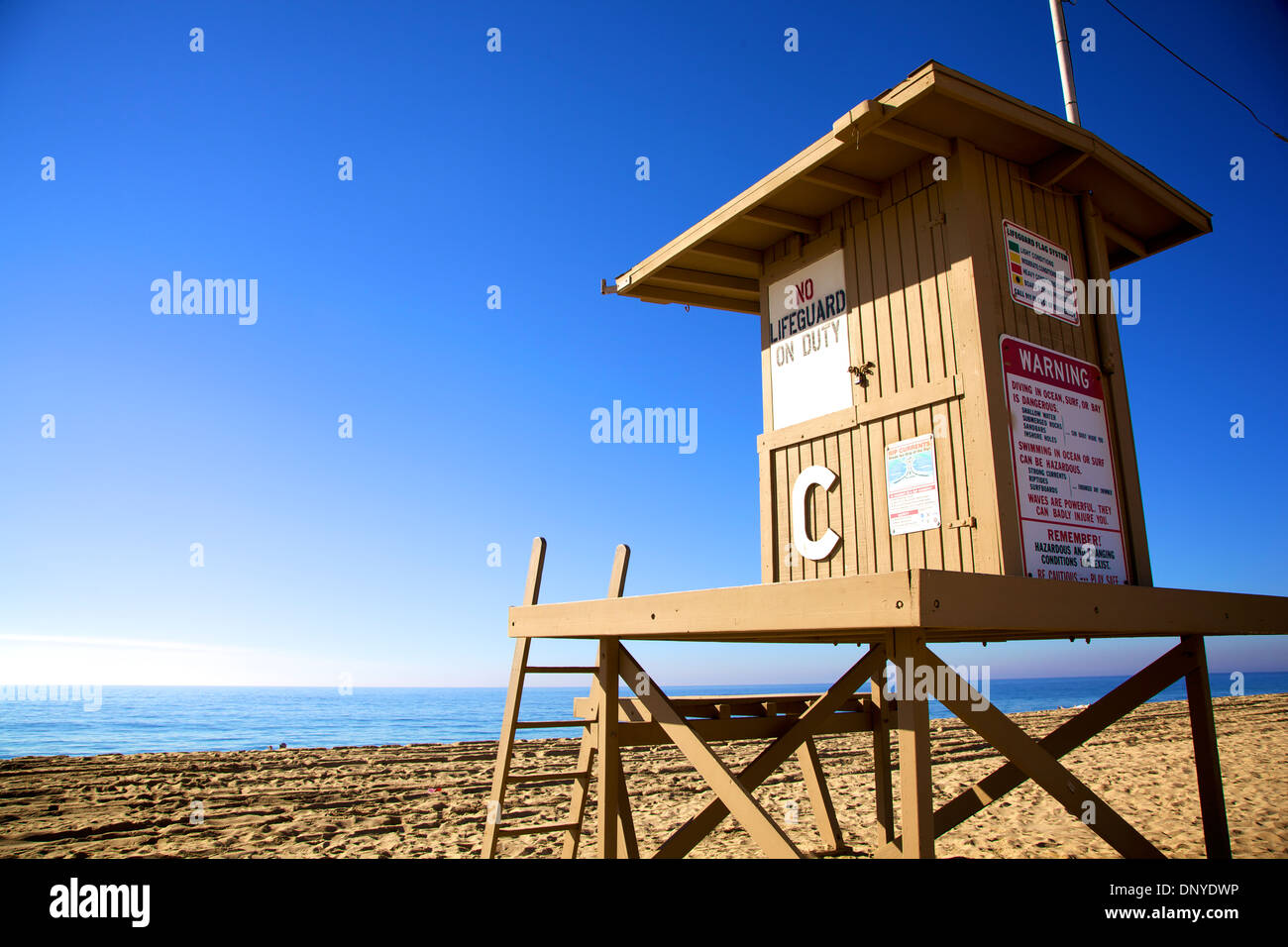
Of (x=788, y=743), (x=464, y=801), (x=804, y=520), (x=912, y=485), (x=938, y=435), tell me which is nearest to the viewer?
(x=938, y=435)

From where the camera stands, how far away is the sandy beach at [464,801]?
912cm

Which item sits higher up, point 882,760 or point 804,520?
point 804,520

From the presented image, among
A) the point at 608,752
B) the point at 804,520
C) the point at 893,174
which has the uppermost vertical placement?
the point at 893,174

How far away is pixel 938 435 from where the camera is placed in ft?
15.2

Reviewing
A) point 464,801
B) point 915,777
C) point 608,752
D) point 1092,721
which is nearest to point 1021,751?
point 915,777

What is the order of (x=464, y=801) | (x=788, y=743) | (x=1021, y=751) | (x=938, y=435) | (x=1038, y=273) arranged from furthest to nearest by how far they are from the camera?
(x=464, y=801), (x=1038, y=273), (x=788, y=743), (x=938, y=435), (x=1021, y=751)

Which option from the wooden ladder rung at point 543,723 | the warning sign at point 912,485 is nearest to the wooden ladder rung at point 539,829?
the wooden ladder rung at point 543,723

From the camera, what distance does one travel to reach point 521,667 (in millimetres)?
6094

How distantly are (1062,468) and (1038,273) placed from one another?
4.56 feet

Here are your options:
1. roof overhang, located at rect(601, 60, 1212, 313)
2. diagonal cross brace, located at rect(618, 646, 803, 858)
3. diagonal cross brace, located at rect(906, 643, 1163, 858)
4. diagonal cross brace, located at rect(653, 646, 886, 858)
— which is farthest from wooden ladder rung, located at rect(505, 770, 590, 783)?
roof overhang, located at rect(601, 60, 1212, 313)

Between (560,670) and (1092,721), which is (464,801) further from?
(1092,721)

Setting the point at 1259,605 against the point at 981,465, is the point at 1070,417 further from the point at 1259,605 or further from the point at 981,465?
the point at 1259,605

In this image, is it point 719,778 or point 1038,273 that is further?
point 1038,273

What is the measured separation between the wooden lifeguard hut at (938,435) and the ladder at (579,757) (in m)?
0.03
